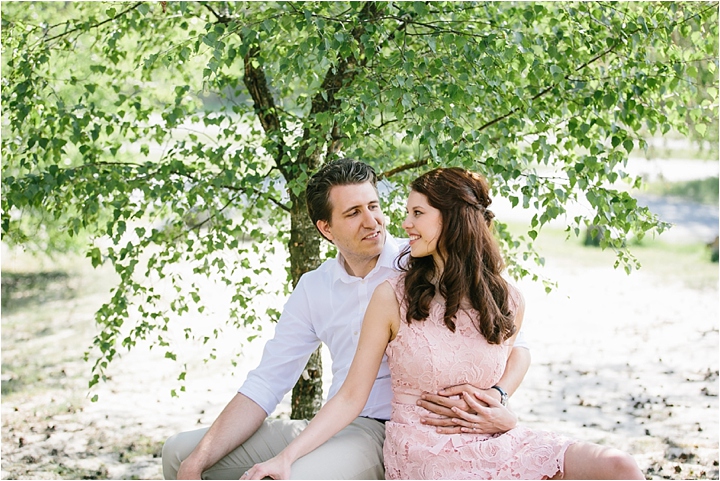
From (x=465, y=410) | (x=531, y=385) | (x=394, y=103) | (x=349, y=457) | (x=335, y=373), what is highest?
(x=394, y=103)

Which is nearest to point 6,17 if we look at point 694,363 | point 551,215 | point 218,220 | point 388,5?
point 218,220

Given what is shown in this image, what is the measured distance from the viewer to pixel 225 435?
2.42m

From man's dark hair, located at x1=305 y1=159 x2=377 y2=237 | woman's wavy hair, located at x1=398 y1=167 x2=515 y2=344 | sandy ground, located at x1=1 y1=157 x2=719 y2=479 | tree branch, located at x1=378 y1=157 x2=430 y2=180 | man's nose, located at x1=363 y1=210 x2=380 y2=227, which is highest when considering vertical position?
tree branch, located at x1=378 y1=157 x2=430 y2=180

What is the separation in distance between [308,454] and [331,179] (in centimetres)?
93

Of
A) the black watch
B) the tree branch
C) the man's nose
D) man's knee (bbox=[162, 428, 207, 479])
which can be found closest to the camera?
the black watch

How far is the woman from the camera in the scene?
87.0 inches

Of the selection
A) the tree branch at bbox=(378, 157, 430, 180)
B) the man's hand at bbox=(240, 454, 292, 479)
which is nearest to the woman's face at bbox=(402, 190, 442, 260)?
the man's hand at bbox=(240, 454, 292, 479)

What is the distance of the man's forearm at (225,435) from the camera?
2350mm

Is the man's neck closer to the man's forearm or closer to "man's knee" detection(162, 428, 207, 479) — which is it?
the man's forearm

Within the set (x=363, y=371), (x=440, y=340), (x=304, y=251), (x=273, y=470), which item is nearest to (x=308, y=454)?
(x=273, y=470)

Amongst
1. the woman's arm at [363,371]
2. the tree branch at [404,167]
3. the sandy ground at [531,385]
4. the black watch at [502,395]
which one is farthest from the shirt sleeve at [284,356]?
the sandy ground at [531,385]

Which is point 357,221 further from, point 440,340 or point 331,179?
point 440,340

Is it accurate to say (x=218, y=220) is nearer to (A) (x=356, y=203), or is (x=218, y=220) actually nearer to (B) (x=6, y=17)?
(A) (x=356, y=203)

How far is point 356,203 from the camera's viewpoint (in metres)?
2.63
